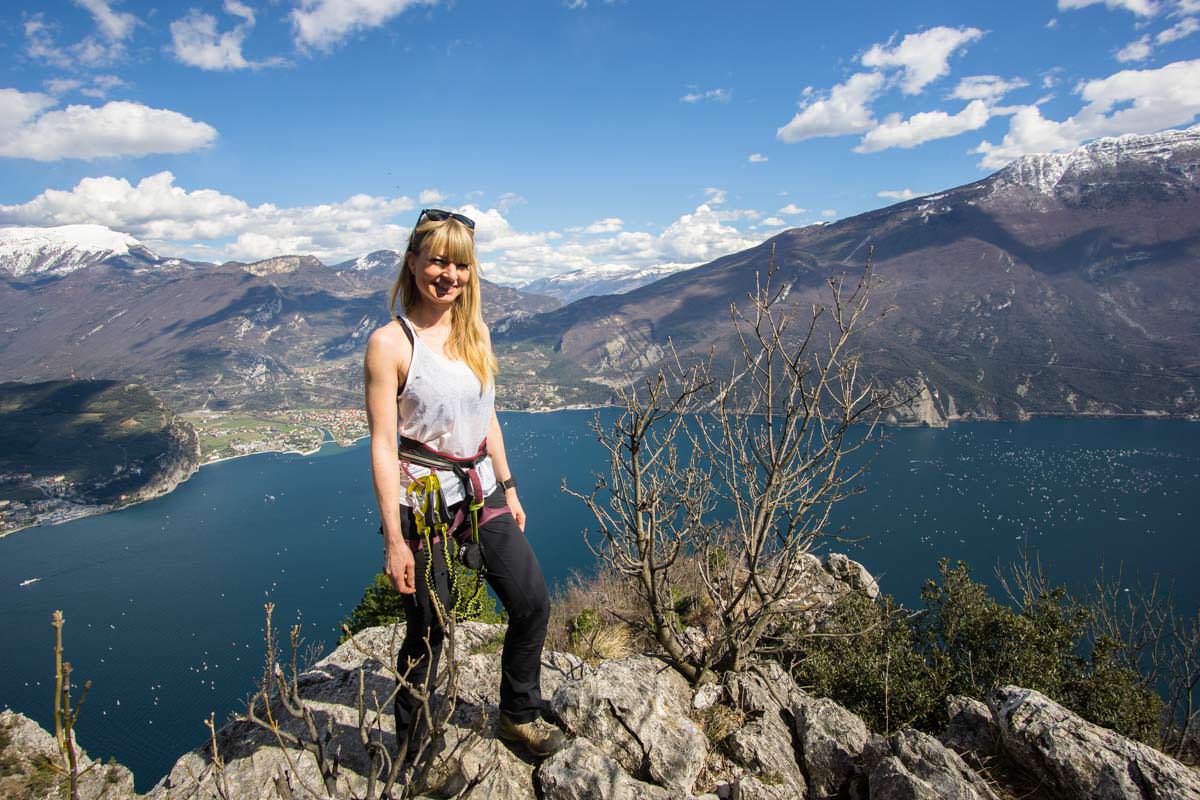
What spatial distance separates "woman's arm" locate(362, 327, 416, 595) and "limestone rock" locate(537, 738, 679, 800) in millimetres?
1170

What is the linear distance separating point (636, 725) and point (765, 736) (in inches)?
30.2

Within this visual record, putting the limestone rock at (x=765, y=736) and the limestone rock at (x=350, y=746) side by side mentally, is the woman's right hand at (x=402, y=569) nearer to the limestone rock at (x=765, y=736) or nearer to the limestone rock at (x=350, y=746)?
the limestone rock at (x=350, y=746)

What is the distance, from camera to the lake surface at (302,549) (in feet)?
113

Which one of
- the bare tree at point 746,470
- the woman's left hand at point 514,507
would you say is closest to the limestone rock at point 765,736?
the bare tree at point 746,470

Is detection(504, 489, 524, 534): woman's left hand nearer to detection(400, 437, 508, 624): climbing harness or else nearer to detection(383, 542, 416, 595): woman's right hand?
detection(400, 437, 508, 624): climbing harness

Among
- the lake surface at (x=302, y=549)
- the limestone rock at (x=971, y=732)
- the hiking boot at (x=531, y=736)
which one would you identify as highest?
the hiking boot at (x=531, y=736)

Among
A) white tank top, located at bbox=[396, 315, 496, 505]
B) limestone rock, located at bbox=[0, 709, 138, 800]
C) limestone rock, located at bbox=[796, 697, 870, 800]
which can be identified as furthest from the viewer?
limestone rock, located at bbox=[0, 709, 138, 800]

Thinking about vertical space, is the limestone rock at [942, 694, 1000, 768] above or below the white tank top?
below

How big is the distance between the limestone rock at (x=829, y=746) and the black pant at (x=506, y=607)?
1.57 metres

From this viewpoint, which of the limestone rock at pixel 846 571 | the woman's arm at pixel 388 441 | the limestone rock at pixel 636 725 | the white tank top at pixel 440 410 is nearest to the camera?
the woman's arm at pixel 388 441

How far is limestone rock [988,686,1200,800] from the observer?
2795 millimetres

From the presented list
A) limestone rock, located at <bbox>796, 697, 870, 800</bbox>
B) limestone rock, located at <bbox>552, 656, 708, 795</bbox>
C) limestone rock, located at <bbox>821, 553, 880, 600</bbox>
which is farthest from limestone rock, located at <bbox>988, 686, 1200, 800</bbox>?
limestone rock, located at <bbox>821, 553, 880, 600</bbox>

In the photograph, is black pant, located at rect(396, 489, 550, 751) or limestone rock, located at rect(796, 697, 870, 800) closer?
black pant, located at rect(396, 489, 550, 751)

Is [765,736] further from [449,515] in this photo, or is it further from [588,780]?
[449,515]
